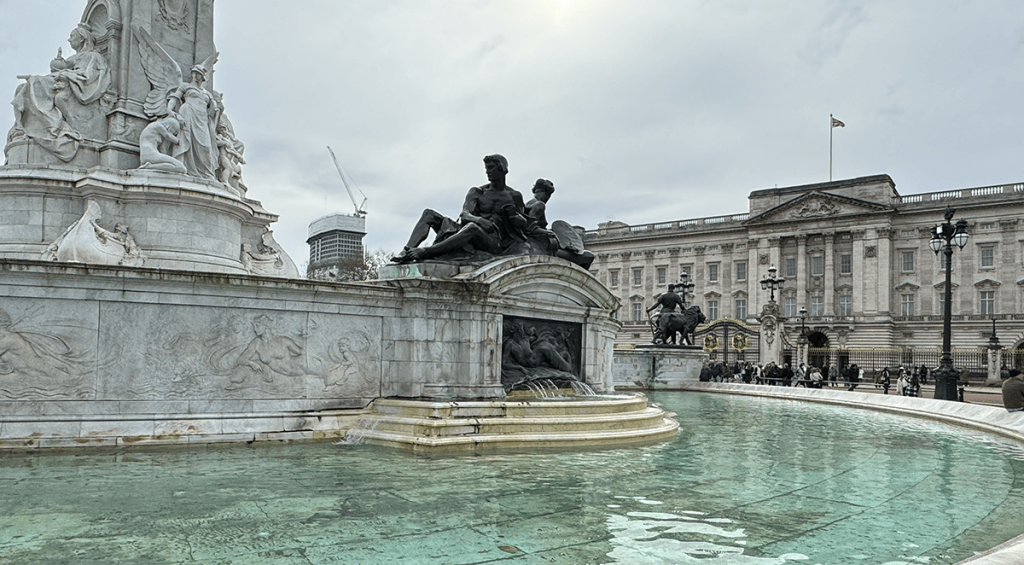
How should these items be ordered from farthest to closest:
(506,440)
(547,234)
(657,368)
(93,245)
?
(657,368), (547,234), (93,245), (506,440)

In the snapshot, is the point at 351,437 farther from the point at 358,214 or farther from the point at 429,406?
the point at 358,214

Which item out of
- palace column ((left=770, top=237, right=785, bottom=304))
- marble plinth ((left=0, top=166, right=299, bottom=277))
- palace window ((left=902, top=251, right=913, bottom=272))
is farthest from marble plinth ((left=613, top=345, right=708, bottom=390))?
palace column ((left=770, top=237, right=785, bottom=304))

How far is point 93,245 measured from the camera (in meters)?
11.1

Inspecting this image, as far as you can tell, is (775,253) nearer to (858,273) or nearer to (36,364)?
(858,273)

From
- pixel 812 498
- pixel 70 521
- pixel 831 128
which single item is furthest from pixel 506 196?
pixel 831 128

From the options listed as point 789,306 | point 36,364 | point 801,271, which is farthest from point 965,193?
point 36,364

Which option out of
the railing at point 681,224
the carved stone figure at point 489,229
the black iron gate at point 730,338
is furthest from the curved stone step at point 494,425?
the railing at point 681,224

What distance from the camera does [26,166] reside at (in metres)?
11.9

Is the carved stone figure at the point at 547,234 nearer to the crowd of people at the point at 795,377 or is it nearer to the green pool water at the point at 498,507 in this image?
the green pool water at the point at 498,507

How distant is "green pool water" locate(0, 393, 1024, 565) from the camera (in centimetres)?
448

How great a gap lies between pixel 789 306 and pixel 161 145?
6831cm

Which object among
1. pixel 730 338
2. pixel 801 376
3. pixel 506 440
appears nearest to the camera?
pixel 506 440

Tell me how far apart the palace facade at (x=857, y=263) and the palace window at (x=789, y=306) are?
3.8 inches

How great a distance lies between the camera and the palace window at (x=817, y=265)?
233 ft
